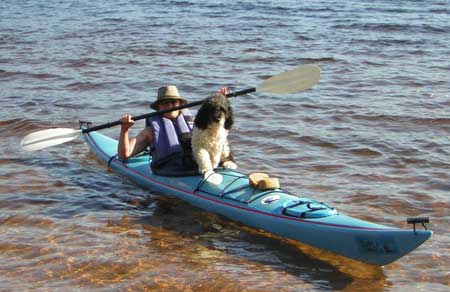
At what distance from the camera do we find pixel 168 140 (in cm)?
627

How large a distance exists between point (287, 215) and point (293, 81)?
1.83 meters

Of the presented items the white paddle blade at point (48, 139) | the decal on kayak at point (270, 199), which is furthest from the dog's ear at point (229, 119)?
the white paddle blade at point (48, 139)

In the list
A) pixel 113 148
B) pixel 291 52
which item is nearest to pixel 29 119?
pixel 113 148

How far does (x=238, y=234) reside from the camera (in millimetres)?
5707

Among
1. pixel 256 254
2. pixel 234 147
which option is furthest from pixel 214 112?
pixel 234 147

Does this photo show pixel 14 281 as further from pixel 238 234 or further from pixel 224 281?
pixel 238 234

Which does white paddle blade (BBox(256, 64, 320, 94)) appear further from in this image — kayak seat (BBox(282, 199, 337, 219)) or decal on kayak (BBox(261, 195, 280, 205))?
kayak seat (BBox(282, 199, 337, 219))

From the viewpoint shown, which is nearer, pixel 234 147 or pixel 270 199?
pixel 270 199

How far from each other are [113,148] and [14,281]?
113 inches

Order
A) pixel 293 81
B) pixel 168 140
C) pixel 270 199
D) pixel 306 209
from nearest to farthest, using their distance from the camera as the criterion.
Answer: pixel 306 209, pixel 270 199, pixel 168 140, pixel 293 81

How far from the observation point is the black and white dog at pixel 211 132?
5805 millimetres

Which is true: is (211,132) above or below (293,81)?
below

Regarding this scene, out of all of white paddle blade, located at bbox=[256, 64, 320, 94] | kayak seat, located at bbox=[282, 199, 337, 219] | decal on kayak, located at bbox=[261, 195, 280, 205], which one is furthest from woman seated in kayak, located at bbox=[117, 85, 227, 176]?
kayak seat, located at bbox=[282, 199, 337, 219]

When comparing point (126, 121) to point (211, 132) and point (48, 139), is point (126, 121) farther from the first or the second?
point (48, 139)
